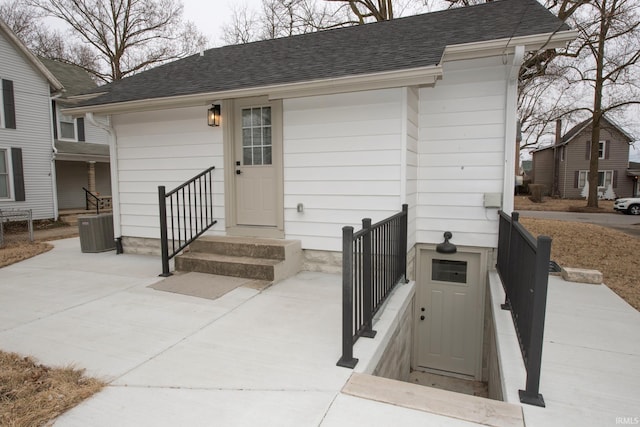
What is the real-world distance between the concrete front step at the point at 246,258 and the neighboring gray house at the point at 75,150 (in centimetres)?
968

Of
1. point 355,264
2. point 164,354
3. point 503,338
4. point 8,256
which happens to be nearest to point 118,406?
point 164,354

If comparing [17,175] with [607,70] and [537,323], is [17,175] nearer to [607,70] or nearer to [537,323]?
[537,323]

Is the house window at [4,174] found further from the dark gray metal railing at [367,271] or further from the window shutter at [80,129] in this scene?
the dark gray metal railing at [367,271]

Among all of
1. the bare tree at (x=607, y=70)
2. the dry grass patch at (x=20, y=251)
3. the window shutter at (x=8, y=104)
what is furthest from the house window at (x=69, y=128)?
the bare tree at (x=607, y=70)

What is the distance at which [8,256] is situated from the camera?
19.0 feet

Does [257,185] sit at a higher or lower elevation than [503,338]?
higher

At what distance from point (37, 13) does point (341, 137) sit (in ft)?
58.0

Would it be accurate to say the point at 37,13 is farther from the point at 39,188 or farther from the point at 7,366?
the point at 7,366

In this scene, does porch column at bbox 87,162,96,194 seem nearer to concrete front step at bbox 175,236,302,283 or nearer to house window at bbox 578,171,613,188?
concrete front step at bbox 175,236,302,283

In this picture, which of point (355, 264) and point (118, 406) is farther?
point (355, 264)

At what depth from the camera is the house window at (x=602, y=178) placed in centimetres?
2339

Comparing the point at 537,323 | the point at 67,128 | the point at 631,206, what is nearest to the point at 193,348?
the point at 537,323

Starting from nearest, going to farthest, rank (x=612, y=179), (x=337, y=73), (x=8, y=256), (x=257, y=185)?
(x=337, y=73) < (x=257, y=185) < (x=8, y=256) < (x=612, y=179)

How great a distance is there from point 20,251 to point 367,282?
252 inches
